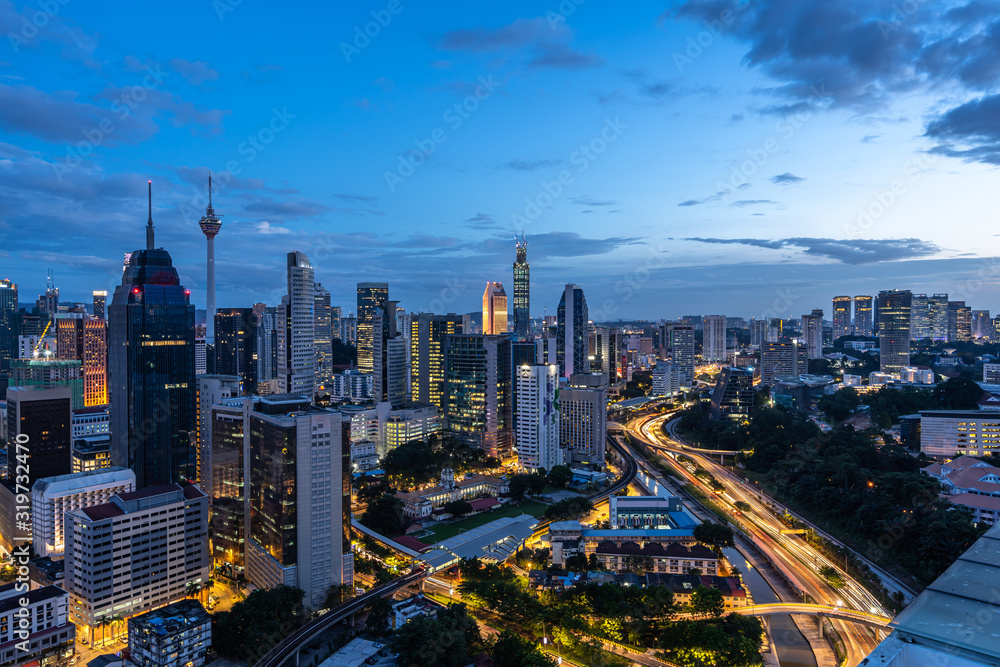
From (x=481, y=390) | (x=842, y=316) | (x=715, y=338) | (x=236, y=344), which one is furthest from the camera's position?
(x=842, y=316)

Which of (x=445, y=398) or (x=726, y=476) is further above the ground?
(x=445, y=398)

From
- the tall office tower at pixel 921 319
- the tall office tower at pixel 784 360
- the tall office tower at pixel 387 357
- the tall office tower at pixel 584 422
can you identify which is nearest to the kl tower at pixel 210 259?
the tall office tower at pixel 387 357

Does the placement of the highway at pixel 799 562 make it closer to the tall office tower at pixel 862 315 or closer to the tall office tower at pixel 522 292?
the tall office tower at pixel 522 292

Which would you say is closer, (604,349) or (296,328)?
(296,328)

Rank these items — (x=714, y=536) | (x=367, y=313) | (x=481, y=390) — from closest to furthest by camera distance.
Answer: (x=714, y=536), (x=481, y=390), (x=367, y=313)

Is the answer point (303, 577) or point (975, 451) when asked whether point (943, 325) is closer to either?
point (975, 451)

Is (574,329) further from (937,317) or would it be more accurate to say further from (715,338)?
(937,317)

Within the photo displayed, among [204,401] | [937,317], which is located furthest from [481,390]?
[937,317]

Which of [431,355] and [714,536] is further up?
[431,355]

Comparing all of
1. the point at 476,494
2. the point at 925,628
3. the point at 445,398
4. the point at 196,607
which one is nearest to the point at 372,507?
the point at 476,494
